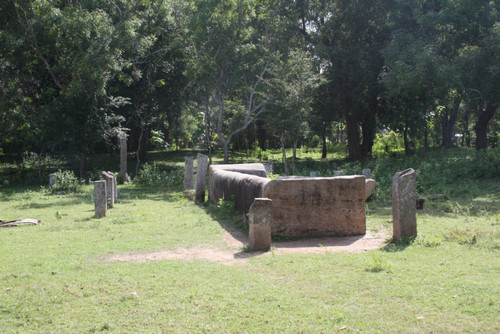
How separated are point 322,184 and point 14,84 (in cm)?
1873

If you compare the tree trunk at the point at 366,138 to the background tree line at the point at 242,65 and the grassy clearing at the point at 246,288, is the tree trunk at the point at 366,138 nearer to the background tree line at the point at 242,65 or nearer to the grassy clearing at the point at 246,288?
the background tree line at the point at 242,65

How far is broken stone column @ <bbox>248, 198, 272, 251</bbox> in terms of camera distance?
768cm

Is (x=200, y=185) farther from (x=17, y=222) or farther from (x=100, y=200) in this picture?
(x=17, y=222)

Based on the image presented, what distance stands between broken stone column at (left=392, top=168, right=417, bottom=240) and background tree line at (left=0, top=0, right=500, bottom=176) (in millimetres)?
14209

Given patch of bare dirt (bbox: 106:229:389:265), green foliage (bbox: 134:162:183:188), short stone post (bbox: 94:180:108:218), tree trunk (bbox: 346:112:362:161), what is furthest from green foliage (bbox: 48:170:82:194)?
tree trunk (bbox: 346:112:362:161)

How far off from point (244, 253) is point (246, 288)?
6.77 ft

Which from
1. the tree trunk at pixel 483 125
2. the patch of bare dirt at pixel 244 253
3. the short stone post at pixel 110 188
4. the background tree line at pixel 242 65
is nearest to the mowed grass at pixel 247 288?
the patch of bare dirt at pixel 244 253

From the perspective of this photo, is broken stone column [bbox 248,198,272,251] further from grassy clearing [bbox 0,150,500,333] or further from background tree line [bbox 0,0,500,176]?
background tree line [bbox 0,0,500,176]

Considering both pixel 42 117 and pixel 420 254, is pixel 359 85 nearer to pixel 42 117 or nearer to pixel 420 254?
pixel 42 117

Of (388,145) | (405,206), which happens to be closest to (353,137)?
(388,145)

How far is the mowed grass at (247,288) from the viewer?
454 centimetres

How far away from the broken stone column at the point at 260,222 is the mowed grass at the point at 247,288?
14.1 inches

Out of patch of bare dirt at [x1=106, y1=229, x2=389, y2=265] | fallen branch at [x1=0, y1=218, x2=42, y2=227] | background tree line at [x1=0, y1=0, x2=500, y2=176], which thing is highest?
background tree line at [x1=0, y1=0, x2=500, y2=176]

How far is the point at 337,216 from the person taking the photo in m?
9.07
